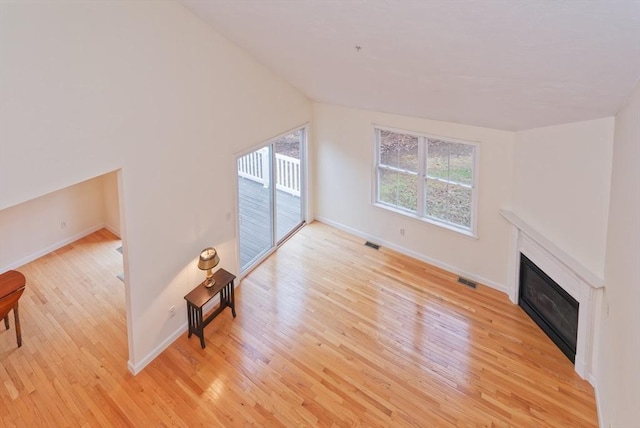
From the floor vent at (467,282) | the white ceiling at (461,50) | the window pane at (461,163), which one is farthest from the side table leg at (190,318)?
the window pane at (461,163)

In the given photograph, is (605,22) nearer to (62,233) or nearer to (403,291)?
(403,291)

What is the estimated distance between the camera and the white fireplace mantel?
177 inches

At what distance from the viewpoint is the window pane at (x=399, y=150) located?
655cm

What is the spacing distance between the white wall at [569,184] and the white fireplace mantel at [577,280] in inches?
3.3

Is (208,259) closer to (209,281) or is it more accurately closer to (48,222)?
(209,281)

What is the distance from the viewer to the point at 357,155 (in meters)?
7.16

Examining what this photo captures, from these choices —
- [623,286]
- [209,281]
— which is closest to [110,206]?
[209,281]

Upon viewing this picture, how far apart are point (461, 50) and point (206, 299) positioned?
3.75 m

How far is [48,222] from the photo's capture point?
6.97 meters

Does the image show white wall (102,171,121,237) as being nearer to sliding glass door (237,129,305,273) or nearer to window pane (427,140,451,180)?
sliding glass door (237,129,305,273)

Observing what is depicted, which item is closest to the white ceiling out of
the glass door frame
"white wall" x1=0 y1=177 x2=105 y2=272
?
the glass door frame

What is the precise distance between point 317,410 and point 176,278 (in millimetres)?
2154

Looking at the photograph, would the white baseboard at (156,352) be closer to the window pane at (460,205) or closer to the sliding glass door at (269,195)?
the sliding glass door at (269,195)

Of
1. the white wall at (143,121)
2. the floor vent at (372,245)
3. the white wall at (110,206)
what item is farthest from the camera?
the white wall at (110,206)
